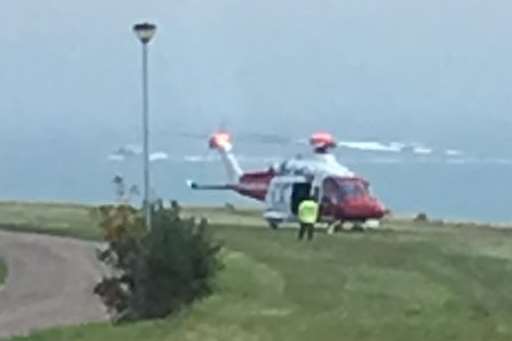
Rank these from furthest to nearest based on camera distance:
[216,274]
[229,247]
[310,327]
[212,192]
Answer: [212,192] < [229,247] < [216,274] < [310,327]

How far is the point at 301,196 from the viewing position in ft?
180

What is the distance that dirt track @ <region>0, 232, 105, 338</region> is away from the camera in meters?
30.0

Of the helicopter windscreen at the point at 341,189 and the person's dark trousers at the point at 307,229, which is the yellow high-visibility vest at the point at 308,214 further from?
the helicopter windscreen at the point at 341,189

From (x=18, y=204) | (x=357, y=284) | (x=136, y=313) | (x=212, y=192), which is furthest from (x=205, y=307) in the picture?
(x=212, y=192)

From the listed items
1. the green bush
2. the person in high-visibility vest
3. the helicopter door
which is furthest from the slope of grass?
the green bush

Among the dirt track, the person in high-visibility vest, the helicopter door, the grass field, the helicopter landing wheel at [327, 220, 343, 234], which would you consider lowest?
the dirt track

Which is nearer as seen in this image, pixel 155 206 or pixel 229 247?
pixel 155 206

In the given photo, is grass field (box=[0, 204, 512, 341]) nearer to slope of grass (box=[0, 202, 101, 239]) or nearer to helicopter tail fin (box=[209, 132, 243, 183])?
slope of grass (box=[0, 202, 101, 239])

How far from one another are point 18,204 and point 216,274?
44926mm

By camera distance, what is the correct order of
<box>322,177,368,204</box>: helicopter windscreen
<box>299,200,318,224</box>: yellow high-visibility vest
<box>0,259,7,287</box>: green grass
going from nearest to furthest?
1. <box>0,259,7,287</box>: green grass
2. <box>299,200,318,224</box>: yellow high-visibility vest
3. <box>322,177,368,204</box>: helicopter windscreen

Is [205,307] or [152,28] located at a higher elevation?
[152,28]

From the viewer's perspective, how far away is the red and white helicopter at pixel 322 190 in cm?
5150

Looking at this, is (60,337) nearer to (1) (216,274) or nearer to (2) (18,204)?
(1) (216,274)

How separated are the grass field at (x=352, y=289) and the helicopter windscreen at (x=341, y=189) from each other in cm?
142
